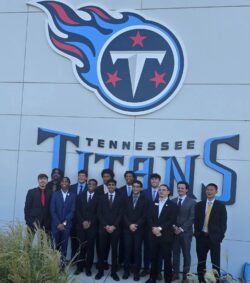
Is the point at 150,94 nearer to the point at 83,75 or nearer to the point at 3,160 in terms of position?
the point at 83,75

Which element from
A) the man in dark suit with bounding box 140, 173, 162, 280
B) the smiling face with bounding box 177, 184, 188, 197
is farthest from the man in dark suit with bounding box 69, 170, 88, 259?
the smiling face with bounding box 177, 184, 188, 197

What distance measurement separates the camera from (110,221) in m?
6.16

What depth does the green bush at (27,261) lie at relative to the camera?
3.66 metres

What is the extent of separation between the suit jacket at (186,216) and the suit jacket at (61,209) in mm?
1750

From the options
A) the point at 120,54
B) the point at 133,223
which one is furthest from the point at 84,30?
the point at 133,223

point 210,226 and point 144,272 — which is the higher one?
point 210,226

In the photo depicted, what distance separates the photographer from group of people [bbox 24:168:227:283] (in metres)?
5.89

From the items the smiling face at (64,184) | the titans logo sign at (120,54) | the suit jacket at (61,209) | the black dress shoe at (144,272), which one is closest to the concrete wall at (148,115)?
the titans logo sign at (120,54)

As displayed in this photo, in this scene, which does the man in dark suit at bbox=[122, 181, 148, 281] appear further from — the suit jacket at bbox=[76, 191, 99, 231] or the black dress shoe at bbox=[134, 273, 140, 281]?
the suit jacket at bbox=[76, 191, 99, 231]

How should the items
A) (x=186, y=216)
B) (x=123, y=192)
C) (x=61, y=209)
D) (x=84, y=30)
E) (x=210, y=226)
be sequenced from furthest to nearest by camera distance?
1. (x=84, y=30)
2. (x=123, y=192)
3. (x=61, y=209)
4. (x=186, y=216)
5. (x=210, y=226)

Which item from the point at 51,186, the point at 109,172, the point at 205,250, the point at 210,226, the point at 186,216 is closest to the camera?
the point at 210,226

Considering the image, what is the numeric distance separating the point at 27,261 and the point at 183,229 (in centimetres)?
307

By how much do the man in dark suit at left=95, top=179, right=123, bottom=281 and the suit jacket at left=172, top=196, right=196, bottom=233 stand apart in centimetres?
95

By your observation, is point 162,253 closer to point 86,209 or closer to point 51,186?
point 86,209
